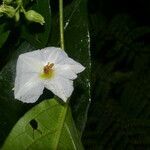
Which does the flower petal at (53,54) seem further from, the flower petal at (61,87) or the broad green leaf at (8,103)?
the broad green leaf at (8,103)

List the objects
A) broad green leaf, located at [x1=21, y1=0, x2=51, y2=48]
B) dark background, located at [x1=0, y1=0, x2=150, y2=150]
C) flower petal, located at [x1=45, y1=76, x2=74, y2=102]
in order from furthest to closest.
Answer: dark background, located at [x1=0, y1=0, x2=150, y2=150] < broad green leaf, located at [x1=21, y1=0, x2=51, y2=48] < flower petal, located at [x1=45, y1=76, x2=74, y2=102]

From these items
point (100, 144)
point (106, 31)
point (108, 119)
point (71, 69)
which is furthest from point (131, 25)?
point (71, 69)

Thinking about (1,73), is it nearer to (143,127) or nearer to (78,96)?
(78,96)

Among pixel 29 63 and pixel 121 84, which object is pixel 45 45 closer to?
pixel 29 63

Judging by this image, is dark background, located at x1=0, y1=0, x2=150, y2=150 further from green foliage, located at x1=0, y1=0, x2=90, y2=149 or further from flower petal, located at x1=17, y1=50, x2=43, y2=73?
flower petal, located at x1=17, y1=50, x2=43, y2=73

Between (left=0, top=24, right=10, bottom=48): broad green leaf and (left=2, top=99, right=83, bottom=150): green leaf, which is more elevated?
(left=0, top=24, right=10, bottom=48): broad green leaf

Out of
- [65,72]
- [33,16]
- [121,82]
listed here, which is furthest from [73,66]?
[121,82]

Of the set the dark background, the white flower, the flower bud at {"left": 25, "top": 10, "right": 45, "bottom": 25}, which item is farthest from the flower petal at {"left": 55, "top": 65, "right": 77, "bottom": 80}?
the dark background

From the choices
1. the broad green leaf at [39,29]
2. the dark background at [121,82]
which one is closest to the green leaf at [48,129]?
the broad green leaf at [39,29]
